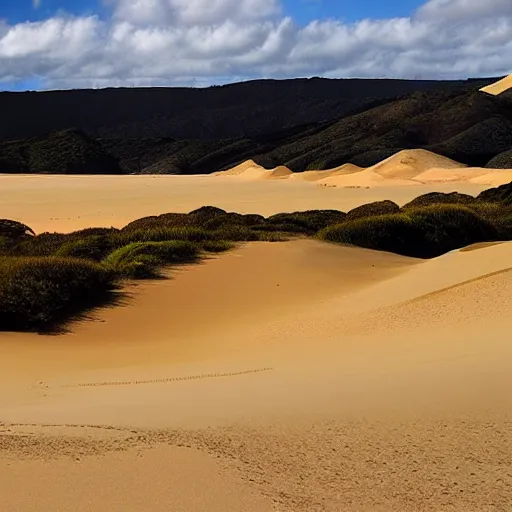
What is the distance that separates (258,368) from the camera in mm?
6434

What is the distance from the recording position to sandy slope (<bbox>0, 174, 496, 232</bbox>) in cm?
3038

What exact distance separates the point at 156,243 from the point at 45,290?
4.34 meters

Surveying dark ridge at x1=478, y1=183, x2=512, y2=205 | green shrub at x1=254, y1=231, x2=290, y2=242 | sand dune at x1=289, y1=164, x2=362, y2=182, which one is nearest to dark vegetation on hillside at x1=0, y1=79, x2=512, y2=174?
sand dune at x1=289, y1=164, x2=362, y2=182

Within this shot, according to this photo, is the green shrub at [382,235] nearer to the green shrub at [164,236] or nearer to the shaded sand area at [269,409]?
the green shrub at [164,236]

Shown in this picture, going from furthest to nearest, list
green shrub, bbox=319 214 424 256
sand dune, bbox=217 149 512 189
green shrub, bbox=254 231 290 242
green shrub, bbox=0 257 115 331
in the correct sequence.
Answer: sand dune, bbox=217 149 512 189 < green shrub, bbox=319 214 424 256 < green shrub, bbox=254 231 290 242 < green shrub, bbox=0 257 115 331

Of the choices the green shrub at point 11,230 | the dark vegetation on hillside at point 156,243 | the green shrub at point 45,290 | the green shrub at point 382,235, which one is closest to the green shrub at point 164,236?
the dark vegetation on hillside at point 156,243

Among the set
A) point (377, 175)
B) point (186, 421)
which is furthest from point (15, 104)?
point (186, 421)

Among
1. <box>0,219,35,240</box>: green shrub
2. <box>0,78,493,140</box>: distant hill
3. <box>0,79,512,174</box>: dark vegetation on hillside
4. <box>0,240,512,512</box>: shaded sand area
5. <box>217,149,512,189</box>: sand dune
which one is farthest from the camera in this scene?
<box>0,78,493,140</box>: distant hill

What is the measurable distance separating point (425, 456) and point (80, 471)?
1758 mm

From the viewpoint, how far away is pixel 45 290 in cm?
909

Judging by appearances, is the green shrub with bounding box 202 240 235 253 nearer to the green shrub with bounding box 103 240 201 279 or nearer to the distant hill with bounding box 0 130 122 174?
the green shrub with bounding box 103 240 201 279

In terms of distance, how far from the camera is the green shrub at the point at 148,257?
37.9 ft

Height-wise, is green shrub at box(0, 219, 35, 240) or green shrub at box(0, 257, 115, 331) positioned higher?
green shrub at box(0, 219, 35, 240)

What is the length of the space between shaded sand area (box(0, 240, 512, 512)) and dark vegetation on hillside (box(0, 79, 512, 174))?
43.2 metres
